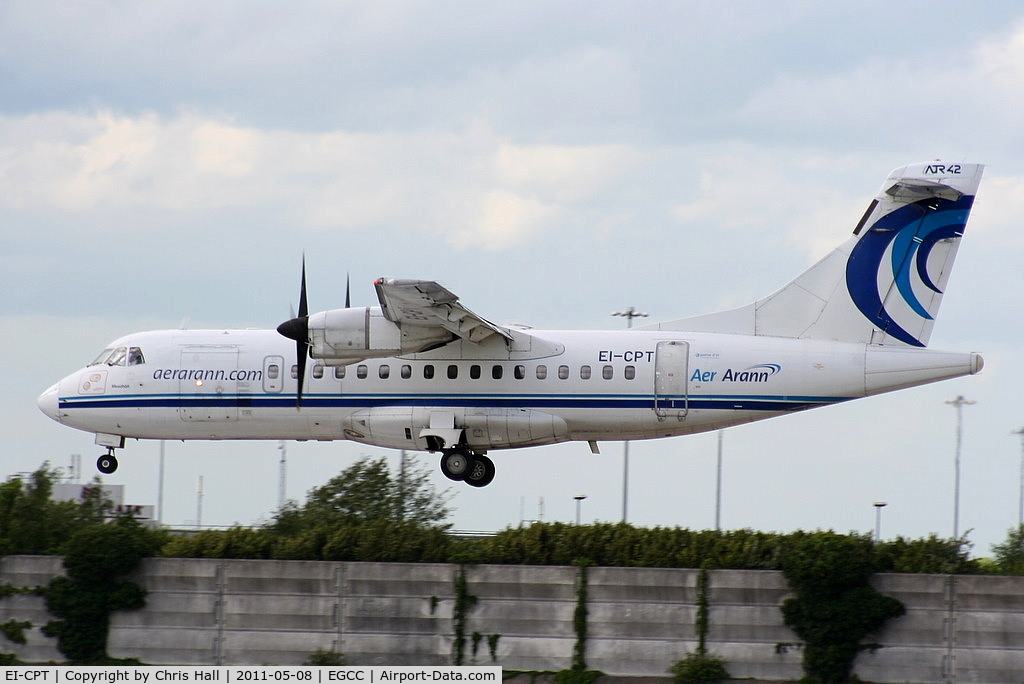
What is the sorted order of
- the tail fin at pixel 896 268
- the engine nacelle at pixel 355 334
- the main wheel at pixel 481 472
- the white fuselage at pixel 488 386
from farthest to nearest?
the main wheel at pixel 481 472 → the tail fin at pixel 896 268 → the white fuselage at pixel 488 386 → the engine nacelle at pixel 355 334

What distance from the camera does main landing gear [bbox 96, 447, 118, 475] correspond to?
1233 inches

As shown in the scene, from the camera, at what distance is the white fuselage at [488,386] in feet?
89.9

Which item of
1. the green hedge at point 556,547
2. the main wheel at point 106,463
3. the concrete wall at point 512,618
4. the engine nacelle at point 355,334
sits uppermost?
the engine nacelle at point 355,334

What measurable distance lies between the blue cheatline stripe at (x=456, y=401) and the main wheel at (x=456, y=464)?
119 cm

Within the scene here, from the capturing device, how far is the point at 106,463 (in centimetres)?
3141

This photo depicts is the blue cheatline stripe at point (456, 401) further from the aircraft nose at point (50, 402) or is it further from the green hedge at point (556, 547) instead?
the green hedge at point (556, 547)

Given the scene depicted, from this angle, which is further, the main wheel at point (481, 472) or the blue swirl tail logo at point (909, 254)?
the main wheel at point (481, 472)

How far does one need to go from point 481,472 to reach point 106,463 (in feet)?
30.7

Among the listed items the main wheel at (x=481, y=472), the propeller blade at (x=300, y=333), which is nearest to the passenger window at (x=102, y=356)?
the propeller blade at (x=300, y=333)

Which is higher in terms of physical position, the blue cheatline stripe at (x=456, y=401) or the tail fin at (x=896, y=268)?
the tail fin at (x=896, y=268)

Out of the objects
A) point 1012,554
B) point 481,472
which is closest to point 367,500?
point 481,472

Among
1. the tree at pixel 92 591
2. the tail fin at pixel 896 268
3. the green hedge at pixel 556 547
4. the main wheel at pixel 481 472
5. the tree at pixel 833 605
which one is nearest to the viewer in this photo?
the tree at pixel 833 605

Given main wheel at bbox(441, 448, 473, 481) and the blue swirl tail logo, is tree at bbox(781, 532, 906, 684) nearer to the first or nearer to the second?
the blue swirl tail logo

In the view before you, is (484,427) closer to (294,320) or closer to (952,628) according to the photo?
(294,320)
